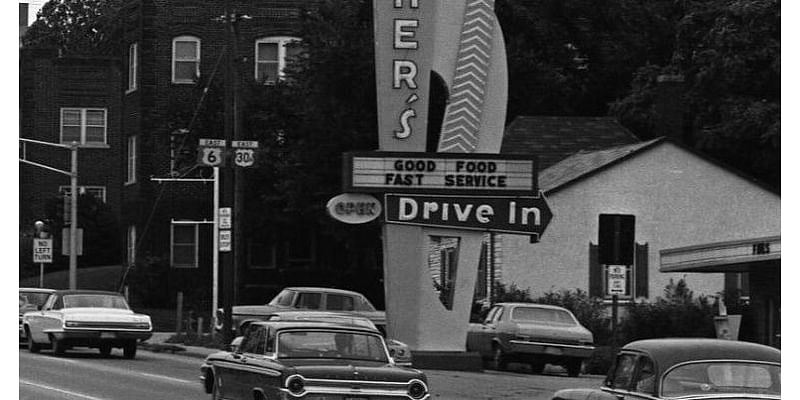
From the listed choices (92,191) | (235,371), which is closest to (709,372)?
(235,371)

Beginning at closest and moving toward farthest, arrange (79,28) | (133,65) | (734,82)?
(734,82), (79,28), (133,65)

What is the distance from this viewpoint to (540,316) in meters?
A: 32.2

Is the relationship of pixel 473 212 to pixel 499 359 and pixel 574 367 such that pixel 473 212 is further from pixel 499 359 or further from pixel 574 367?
pixel 574 367

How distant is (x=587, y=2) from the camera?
58.4m

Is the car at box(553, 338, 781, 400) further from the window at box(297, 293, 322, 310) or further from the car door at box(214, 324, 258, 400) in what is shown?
the window at box(297, 293, 322, 310)

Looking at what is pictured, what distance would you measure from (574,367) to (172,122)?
93.6ft

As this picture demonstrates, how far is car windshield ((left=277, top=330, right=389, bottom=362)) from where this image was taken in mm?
16406

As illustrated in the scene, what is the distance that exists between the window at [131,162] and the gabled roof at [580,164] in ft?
68.1

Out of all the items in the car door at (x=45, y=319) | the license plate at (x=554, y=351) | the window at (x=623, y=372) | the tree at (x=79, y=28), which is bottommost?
the license plate at (x=554, y=351)

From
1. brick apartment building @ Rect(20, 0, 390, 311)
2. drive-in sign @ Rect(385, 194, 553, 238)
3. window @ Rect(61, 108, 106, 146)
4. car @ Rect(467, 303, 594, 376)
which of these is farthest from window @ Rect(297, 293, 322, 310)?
window @ Rect(61, 108, 106, 146)

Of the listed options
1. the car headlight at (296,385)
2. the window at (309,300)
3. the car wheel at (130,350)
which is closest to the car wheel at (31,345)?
the car wheel at (130,350)

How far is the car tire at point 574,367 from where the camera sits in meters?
31.6

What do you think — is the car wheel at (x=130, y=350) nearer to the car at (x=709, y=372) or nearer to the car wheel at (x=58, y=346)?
the car wheel at (x=58, y=346)
